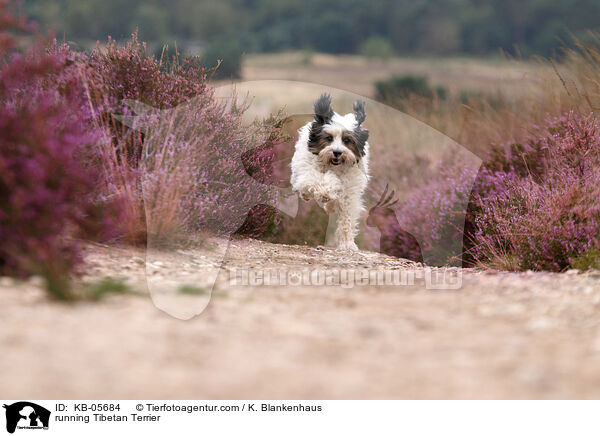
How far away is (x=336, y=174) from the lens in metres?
6.85

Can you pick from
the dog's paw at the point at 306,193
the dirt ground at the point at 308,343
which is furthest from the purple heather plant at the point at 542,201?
the dog's paw at the point at 306,193

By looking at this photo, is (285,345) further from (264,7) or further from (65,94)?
(264,7)

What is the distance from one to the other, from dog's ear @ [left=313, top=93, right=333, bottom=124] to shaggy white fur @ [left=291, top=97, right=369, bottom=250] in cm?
3

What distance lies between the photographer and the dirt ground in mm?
2682

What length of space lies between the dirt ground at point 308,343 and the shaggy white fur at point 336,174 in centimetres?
224

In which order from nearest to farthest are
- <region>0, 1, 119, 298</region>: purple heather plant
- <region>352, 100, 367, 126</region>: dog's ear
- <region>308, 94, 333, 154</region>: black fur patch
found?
<region>0, 1, 119, 298</region>: purple heather plant, <region>308, 94, 333, 154</region>: black fur patch, <region>352, 100, 367, 126</region>: dog's ear

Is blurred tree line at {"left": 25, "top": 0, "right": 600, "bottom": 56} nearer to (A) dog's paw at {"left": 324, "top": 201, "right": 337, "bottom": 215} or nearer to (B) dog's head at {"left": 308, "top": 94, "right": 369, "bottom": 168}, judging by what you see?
(A) dog's paw at {"left": 324, "top": 201, "right": 337, "bottom": 215}

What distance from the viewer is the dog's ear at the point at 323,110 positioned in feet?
21.6

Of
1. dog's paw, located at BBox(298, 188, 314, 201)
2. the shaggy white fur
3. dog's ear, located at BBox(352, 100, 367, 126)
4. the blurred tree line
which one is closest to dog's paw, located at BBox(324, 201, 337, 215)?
the shaggy white fur

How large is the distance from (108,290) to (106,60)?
3.36 meters

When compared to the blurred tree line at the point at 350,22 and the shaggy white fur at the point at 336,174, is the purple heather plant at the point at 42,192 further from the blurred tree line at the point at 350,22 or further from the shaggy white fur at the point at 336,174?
the blurred tree line at the point at 350,22

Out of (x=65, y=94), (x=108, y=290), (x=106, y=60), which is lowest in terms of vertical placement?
(x=108, y=290)

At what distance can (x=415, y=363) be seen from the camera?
2941 millimetres

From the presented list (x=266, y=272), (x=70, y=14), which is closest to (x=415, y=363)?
(x=266, y=272)
